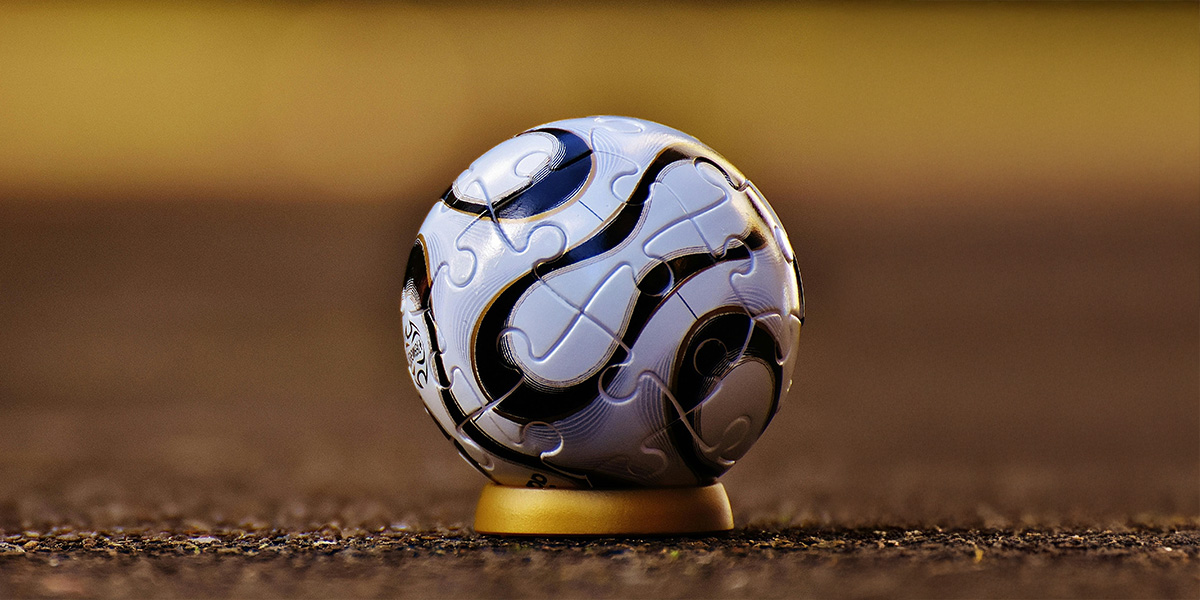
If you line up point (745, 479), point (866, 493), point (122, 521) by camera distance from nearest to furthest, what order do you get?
1. point (122, 521)
2. point (866, 493)
3. point (745, 479)

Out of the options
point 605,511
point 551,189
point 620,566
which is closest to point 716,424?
point 605,511

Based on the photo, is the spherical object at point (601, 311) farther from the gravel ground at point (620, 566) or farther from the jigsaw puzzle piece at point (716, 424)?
the gravel ground at point (620, 566)

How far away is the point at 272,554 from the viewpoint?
7.60 ft

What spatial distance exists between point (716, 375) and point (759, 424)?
189 millimetres

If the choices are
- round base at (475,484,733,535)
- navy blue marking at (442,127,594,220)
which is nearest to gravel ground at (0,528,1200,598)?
round base at (475,484,733,535)

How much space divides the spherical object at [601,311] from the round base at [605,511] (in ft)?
0.08

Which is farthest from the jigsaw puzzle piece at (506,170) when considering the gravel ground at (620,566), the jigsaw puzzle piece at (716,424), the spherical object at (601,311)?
the gravel ground at (620,566)

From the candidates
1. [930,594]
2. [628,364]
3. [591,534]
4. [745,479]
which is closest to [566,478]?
[591,534]

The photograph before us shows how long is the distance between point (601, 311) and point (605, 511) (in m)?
0.40

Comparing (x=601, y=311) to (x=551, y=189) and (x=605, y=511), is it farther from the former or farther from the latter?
(x=605, y=511)

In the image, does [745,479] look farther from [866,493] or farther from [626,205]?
[626,205]

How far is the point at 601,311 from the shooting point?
2.21 meters

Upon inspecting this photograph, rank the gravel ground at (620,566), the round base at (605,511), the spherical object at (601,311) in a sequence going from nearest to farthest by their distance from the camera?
the gravel ground at (620,566) < the spherical object at (601,311) < the round base at (605,511)

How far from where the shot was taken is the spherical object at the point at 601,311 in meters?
2.23
